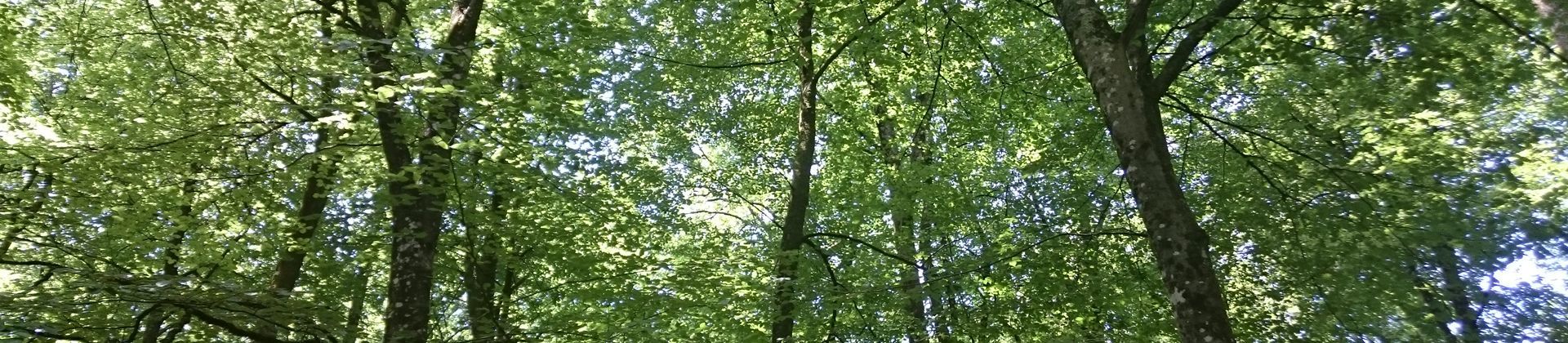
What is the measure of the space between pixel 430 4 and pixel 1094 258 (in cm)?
631

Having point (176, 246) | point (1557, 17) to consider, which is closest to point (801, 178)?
point (176, 246)

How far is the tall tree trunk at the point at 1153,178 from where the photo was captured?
4711mm

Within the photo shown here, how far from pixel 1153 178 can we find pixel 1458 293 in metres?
9.94

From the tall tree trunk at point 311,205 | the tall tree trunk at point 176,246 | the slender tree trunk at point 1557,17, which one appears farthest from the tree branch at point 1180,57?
the tall tree trunk at point 176,246

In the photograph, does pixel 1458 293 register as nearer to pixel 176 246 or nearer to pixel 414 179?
pixel 414 179

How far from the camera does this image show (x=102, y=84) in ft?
36.8

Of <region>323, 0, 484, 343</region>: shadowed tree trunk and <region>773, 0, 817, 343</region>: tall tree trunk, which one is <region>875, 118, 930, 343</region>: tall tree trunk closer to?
<region>773, 0, 817, 343</region>: tall tree trunk

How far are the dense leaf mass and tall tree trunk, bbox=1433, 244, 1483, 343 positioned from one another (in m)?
0.09

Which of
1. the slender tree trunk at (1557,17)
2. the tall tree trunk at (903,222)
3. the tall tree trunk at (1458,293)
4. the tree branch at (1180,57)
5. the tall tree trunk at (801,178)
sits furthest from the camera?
the tall tree trunk at (1458,293)

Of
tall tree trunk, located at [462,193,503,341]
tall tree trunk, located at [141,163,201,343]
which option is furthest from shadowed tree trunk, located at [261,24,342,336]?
tall tree trunk, located at [462,193,503,341]

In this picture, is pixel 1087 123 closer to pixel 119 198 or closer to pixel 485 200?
pixel 485 200

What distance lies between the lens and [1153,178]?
5094 millimetres

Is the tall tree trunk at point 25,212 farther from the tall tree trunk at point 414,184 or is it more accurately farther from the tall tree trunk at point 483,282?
the tall tree trunk at point 483,282

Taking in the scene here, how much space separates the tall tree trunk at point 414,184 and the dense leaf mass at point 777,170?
0.03 metres
